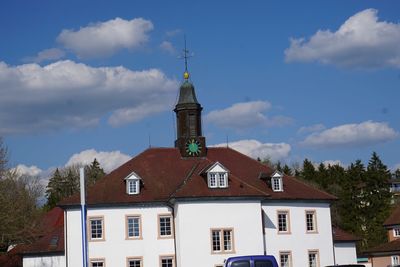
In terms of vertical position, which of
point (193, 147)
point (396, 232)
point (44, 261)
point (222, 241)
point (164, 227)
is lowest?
point (44, 261)

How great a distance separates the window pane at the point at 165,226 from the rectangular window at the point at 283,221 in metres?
7.78

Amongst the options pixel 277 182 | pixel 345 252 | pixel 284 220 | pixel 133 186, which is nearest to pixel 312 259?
pixel 284 220

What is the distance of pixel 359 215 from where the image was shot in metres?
94.9

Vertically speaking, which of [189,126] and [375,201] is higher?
[189,126]

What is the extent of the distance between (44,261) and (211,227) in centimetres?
1411

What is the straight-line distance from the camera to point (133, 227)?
4975 cm

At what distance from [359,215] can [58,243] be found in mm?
52634

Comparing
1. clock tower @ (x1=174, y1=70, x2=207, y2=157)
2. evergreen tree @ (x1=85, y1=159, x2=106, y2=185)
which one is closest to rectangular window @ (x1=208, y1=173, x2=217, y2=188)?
clock tower @ (x1=174, y1=70, x2=207, y2=157)

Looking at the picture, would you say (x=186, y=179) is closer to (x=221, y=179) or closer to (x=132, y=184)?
(x=132, y=184)

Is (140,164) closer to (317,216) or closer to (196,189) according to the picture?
(196,189)

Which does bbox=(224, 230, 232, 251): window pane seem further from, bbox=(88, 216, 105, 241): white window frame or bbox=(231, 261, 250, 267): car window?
bbox=(231, 261, 250, 267): car window

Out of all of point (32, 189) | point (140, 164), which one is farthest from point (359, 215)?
point (140, 164)

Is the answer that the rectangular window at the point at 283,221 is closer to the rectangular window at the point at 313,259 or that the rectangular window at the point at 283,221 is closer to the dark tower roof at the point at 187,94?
the rectangular window at the point at 313,259

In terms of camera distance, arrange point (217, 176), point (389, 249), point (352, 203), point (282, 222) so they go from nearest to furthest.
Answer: point (217, 176), point (282, 222), point (389, 249), point (352, 203)
